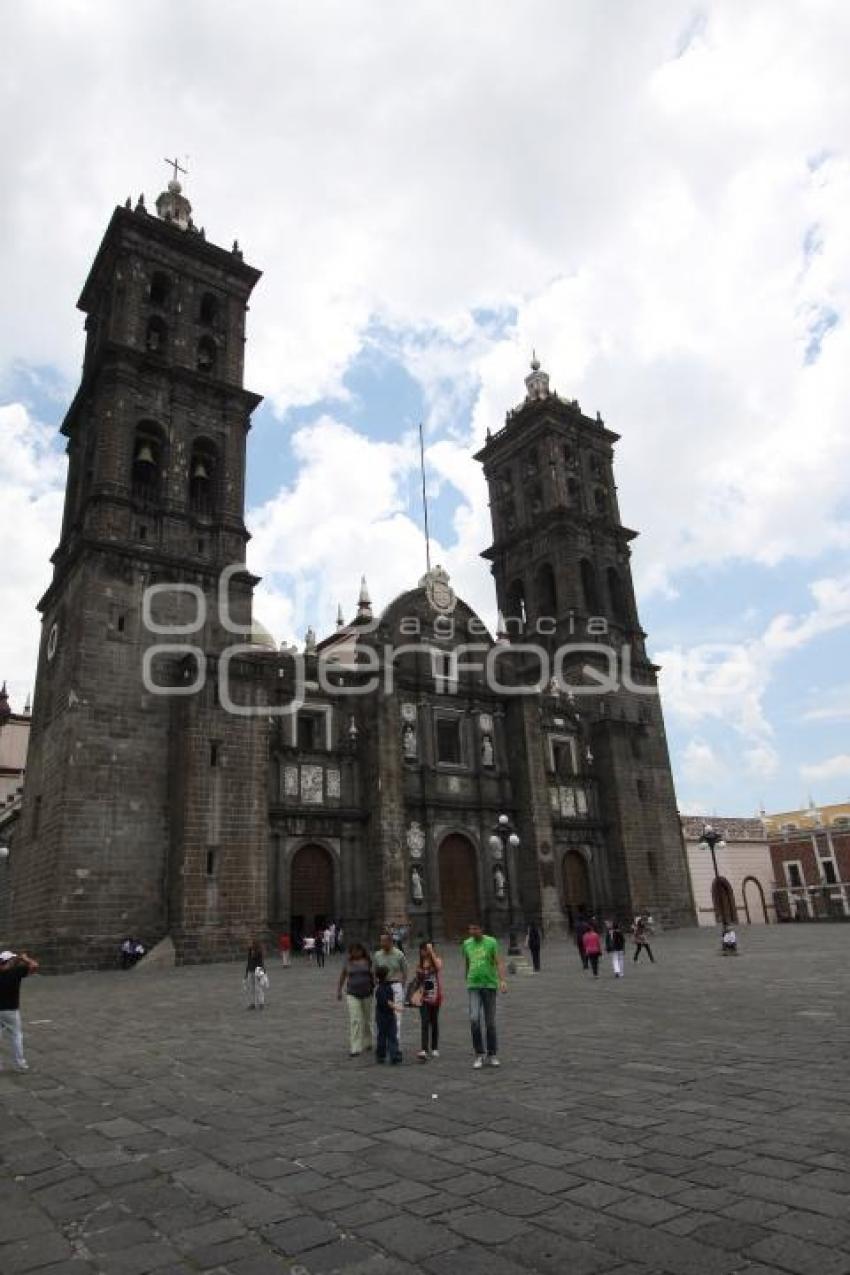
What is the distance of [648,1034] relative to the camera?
964cm

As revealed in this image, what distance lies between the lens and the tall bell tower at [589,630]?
36.9m

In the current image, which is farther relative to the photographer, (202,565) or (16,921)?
(202,565)

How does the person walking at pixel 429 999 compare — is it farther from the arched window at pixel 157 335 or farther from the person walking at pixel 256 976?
the arched window at pixel 157 335

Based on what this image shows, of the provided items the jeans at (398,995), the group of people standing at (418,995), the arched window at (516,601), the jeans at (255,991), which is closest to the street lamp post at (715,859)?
the jeans at (255,991)

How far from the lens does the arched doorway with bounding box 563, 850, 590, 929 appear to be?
34844mm

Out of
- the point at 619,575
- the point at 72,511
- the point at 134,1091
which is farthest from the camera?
the point at 619,575

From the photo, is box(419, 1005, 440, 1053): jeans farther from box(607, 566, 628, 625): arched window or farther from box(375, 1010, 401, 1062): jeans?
box(607, 566, 628, 625): arched window

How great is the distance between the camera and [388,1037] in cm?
871

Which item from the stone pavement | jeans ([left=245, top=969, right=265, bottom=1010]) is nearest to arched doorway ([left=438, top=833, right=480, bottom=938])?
jeans ([left=245, top=969, right=265, bottom=1010])

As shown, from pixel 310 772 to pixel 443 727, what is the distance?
703 cm

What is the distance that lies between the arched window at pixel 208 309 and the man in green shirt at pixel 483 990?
3192 cm

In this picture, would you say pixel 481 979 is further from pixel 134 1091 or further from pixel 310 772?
pixel 310 772

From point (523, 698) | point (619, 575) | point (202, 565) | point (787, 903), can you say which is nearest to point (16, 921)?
point (202, 565)

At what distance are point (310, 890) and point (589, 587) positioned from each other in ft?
76.2
